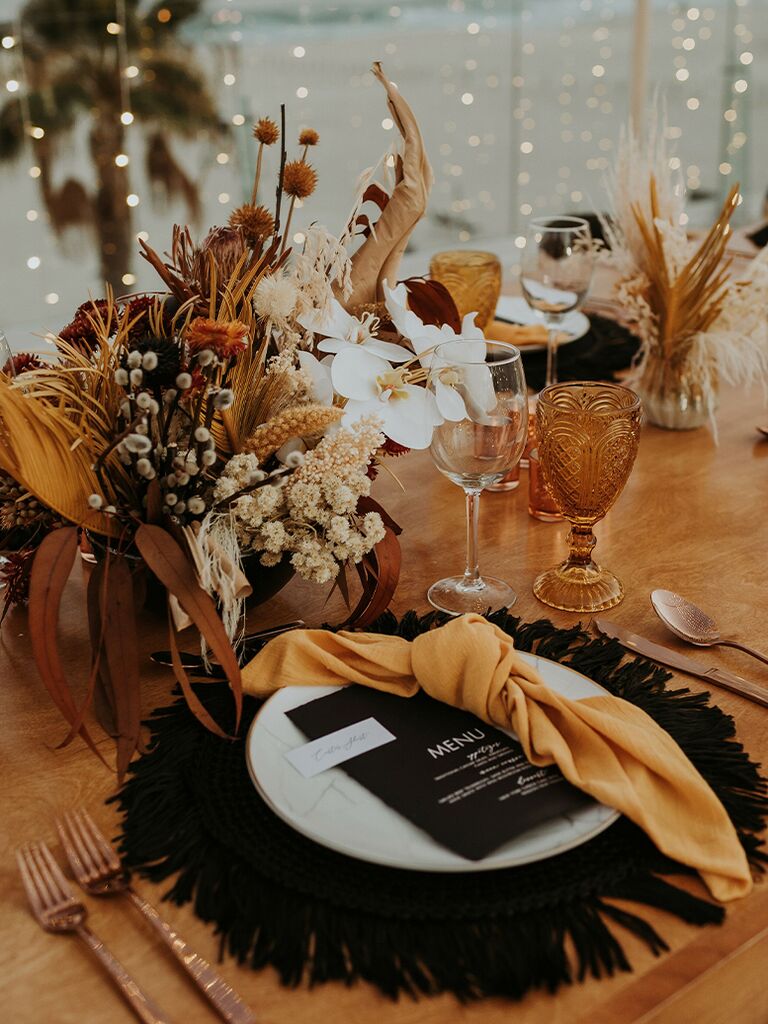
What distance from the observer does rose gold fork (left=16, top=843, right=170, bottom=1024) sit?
640 millimetres

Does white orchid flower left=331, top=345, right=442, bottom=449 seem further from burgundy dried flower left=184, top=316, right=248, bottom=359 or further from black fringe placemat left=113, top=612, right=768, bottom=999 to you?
black fringe placemat left=113, top=612, right=768, bottom=999

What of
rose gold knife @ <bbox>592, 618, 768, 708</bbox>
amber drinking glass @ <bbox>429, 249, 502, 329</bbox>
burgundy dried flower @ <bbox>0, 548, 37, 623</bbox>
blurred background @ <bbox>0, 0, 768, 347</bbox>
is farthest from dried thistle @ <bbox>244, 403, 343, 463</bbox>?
blurred background @ <bbox>0, 0, 768, 347</bbox>

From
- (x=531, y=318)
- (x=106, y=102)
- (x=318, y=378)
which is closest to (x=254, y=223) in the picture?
(x=318, y=378)

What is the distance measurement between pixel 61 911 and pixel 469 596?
52 centimetres

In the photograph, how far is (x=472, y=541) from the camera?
1.09 m

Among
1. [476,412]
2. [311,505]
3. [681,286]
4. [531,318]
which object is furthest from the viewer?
[531,318]

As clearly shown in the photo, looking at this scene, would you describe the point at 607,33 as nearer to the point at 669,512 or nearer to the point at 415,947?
the point at 669,512

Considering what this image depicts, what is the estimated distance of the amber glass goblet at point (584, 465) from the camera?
3.44 ft

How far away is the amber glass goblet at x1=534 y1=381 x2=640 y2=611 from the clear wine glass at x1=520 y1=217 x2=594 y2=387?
1.55 ft

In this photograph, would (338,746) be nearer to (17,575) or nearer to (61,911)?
(61,911)

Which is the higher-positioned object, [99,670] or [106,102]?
[106,102]

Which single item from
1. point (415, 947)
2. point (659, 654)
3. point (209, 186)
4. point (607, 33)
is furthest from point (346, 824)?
point (607, 33)

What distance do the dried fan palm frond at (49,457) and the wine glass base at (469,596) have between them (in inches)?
13.6

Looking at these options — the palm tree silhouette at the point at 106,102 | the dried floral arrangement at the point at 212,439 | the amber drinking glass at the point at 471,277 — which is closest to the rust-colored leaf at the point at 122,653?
the dried floral arrangement at the point at 212,439
